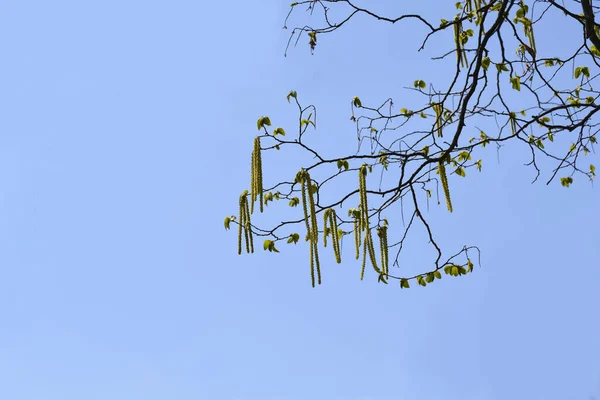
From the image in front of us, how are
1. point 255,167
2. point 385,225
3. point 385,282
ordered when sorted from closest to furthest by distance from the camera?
point 255,167
point 385,282
point 385,225

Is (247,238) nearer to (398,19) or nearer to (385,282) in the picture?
(385,282)

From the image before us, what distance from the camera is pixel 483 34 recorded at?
5.23 m

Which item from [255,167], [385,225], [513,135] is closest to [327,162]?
[385,225]

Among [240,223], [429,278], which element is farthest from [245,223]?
[429,278]

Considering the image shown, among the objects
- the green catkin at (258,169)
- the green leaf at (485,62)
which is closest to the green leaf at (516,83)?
the green leaf at (485,62)

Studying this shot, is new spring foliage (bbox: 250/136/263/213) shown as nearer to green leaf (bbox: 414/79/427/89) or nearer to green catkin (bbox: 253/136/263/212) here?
green catkin (bbox: 253/136/263/212)

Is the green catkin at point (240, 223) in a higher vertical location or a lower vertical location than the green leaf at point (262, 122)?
lower

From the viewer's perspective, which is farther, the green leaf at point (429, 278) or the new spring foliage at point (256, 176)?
the green leaf at point (429, 278)

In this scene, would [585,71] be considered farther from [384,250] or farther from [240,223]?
[240,223]

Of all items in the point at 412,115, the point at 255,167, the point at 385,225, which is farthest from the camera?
the point at 412,115

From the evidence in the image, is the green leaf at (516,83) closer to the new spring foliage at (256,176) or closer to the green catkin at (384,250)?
the green catkin at (384,250)

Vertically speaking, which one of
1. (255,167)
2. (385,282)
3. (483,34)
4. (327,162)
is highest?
(483,34)

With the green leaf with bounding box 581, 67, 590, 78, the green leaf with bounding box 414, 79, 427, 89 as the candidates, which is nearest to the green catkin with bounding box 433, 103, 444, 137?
the green leaf with bounding box 414, 79, 427, 89

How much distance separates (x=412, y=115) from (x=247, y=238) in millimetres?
2042
